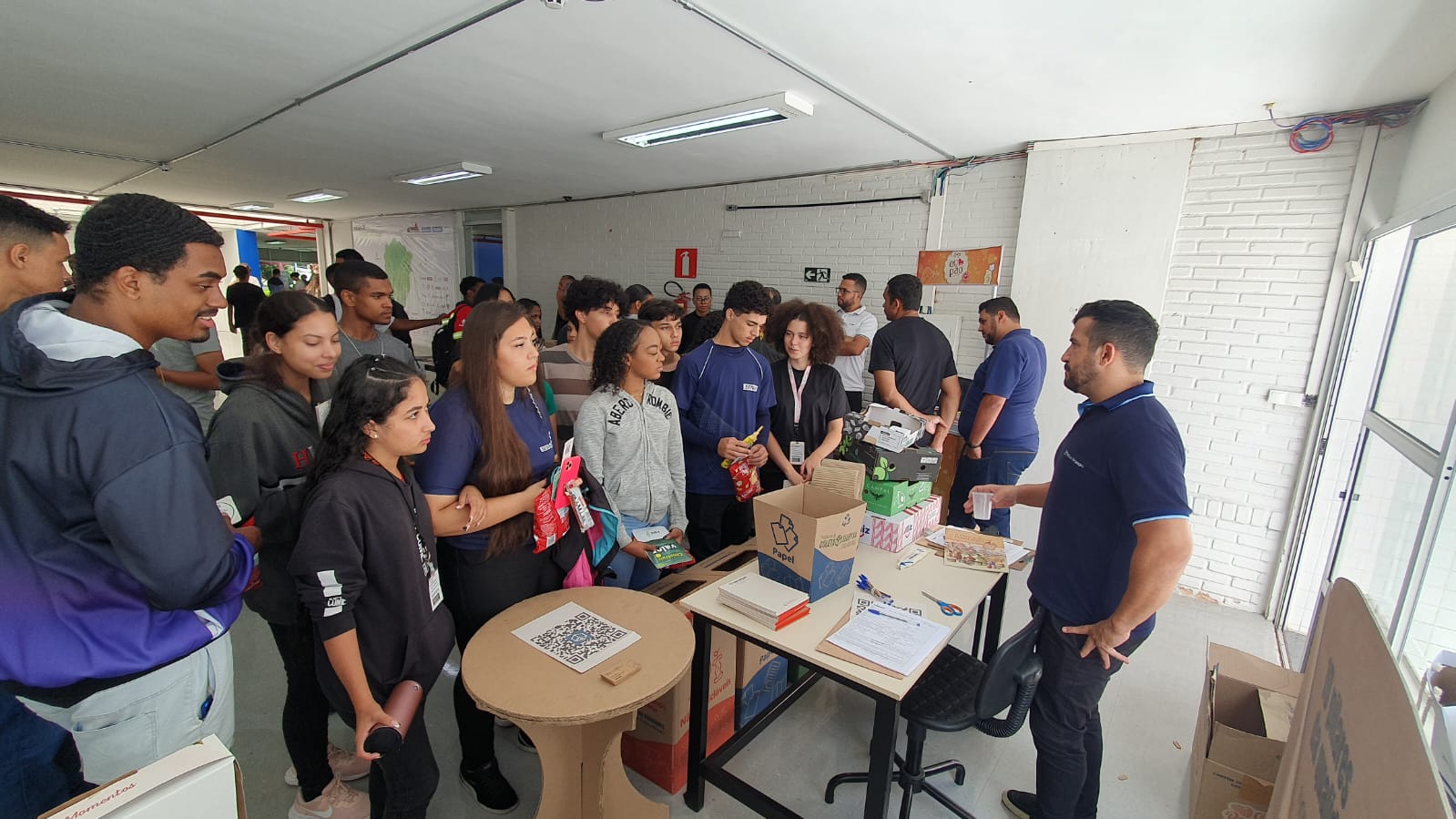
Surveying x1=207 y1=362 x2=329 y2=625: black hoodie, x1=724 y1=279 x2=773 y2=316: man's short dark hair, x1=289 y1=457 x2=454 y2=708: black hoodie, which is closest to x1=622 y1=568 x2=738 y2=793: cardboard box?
x1=289 y1=457 x2=454 y2=708: black hoodie

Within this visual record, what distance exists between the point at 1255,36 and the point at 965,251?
2255 mm

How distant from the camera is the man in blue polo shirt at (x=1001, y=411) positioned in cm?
338

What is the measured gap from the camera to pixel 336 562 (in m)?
1.34

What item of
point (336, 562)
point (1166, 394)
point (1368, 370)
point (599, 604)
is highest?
point (1368, 370)

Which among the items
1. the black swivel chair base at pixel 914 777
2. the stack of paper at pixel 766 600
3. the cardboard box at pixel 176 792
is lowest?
the black swivel chair base at pixel 914 777

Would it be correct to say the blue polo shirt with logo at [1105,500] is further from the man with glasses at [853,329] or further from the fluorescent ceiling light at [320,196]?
the fluorescent ceiling light at [320,196]

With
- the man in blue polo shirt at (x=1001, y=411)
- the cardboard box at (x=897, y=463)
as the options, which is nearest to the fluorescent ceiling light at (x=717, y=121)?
the man in blue polo shirt at (x=1001, y=411)

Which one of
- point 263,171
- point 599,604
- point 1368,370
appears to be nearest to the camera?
point 599,604

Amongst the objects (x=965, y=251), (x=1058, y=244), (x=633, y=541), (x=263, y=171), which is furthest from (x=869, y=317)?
(x=263, y=171)

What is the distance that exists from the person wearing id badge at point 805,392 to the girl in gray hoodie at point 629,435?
0.88 m

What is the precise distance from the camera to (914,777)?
1936 mm

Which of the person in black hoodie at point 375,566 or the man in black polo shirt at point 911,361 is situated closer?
the person in black hoodie at point 375,566

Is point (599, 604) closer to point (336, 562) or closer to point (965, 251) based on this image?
point (336, 562)

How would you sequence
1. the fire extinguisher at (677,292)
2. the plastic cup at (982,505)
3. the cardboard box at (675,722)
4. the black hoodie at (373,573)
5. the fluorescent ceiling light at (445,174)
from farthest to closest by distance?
the fire extinguisher at (677,292), the fluorescent ceiling light at (445,174), the plastic cup at (982,505), the cardboard box at (675,722), the black hoodie at (373,573)
